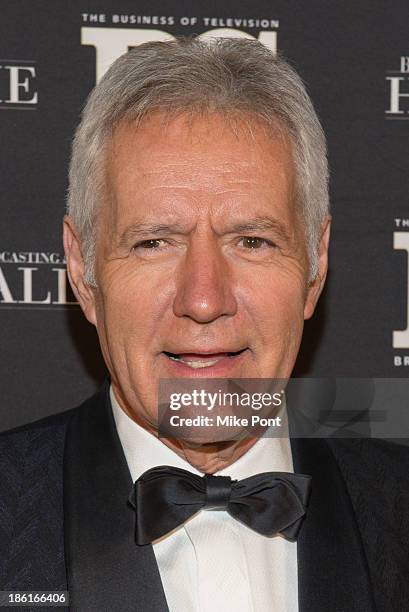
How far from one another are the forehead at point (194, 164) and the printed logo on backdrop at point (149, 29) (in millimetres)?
612

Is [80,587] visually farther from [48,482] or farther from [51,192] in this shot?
[51,192]

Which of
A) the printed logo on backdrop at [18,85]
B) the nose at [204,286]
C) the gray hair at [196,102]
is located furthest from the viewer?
the printed logo on backdrop at [18,85]

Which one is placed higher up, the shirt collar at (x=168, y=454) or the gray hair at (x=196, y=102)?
the gray hair at (x=196, y=102)

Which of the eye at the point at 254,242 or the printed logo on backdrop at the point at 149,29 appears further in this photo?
the printed logo on backdrop at the point at 149,29

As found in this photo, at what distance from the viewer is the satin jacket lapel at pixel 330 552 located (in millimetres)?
1533

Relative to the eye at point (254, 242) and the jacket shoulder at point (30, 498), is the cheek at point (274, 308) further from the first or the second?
the jacket shoulder at point (30, 498)

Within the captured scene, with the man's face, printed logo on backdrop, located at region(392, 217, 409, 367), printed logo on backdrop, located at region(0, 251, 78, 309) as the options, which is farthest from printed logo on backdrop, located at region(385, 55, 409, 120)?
printed logo on backdrop, located at region(0, 251, 78, 309)

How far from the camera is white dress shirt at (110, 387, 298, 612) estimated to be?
1.54 m

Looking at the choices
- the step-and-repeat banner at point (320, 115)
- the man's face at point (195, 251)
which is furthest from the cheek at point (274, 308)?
the step-and-repeat banner at point (320, 115)

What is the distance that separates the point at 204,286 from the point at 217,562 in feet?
1.46

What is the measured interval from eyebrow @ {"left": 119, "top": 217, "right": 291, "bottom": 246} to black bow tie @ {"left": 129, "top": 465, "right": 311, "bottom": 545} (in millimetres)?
364

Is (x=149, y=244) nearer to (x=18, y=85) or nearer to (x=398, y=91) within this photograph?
(x=18, y=85)

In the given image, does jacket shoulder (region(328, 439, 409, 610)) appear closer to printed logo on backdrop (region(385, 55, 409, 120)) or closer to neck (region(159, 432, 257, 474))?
neck (region(159, 432, 257, 474))

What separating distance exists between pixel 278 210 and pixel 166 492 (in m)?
0.48
